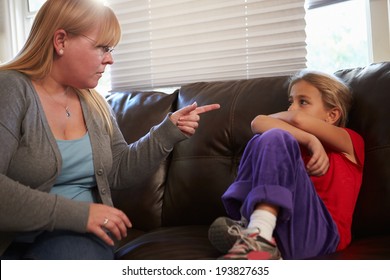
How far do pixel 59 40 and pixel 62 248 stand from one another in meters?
0.58

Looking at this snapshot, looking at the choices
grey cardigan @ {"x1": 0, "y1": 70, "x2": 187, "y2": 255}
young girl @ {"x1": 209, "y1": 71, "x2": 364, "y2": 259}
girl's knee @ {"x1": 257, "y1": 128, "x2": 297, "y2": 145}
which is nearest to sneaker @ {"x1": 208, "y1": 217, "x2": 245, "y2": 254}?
young girl @ {"x1": 209, "y1": 71, "x2": 364, "y2": 259}

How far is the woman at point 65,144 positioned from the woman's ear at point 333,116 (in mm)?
386

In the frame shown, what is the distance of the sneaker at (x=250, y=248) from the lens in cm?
101

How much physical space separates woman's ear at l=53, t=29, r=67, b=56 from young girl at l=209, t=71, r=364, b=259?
0.60 meters

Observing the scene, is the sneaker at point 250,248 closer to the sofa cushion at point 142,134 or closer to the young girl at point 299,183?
the young girl at point 299,183

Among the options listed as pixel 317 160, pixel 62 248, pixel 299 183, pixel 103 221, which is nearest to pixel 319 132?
pixel 317 160

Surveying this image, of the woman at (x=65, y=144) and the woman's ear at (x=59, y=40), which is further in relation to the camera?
the woman's ear at (x=59, y=40)

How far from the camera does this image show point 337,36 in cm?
212

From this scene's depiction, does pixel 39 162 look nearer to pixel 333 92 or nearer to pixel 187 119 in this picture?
pixel 187 119

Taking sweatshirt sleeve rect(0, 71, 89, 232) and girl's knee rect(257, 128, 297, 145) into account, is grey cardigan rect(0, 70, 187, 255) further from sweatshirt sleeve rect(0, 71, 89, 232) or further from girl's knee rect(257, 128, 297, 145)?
girl's knee rect(257, 128, 297, 145)

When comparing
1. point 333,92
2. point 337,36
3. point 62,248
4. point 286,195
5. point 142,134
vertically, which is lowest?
point 62,248

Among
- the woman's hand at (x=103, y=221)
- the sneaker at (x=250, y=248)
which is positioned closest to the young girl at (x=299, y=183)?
the sneaker at (x=250, y=248)
